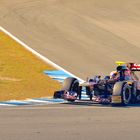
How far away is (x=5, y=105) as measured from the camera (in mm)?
17516

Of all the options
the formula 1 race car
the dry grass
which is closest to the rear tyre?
the formula 1 race car

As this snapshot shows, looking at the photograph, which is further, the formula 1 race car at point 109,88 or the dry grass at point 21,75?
the dry grass at point 21,75

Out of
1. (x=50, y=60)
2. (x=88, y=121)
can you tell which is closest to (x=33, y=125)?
(x=88, y=121)

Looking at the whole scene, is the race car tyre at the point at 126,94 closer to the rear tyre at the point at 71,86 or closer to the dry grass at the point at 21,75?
the rear tyre at the point at 71,86

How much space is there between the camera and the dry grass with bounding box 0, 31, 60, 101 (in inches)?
816

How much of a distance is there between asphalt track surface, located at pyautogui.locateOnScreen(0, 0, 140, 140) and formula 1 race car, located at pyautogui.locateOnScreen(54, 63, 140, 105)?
692 mm

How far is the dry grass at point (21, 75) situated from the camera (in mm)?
20734

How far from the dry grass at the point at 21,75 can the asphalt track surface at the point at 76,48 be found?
1.58 m

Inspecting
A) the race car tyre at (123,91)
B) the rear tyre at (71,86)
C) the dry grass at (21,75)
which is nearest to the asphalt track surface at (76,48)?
the race car tyre at (123,91)

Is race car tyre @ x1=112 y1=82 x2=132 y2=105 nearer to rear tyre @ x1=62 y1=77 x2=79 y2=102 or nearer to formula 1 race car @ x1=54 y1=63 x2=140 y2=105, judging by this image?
formula 1 race car @ x1=54 y1=63 x2=140 y2=105

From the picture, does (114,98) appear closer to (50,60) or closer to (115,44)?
(50,60)

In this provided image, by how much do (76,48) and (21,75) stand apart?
29.4 ft

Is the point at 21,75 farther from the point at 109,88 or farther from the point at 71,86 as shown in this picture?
the point at 109,88

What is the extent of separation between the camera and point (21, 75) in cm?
2400
